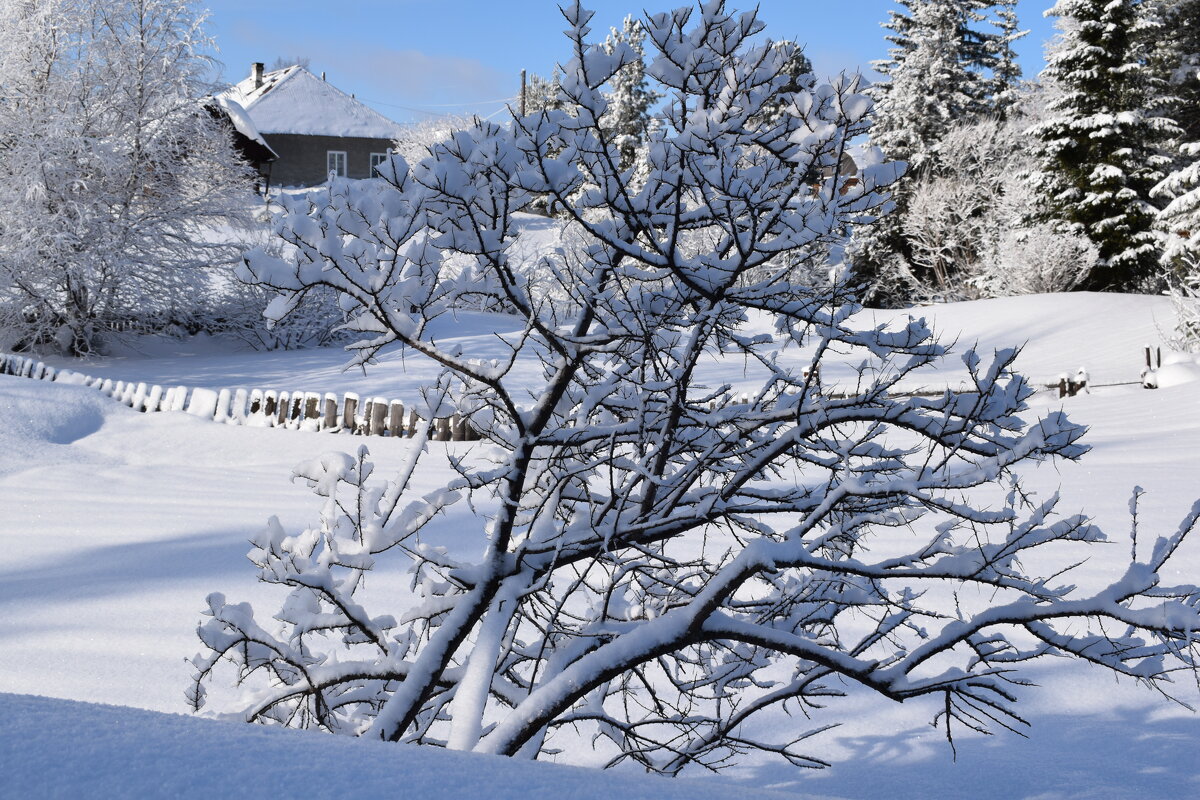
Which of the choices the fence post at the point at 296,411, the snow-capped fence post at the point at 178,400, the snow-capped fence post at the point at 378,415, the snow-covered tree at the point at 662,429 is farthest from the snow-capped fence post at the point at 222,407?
the snow-covered tree at the point at 662,429

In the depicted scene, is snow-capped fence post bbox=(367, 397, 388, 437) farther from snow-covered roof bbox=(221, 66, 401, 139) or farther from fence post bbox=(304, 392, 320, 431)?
snow-covered roof bbox=(221, 66, 401, 139)

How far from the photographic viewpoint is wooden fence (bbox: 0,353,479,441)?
9969mm

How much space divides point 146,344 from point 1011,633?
1615 cm

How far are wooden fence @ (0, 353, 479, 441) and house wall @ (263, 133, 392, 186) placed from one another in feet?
97.1

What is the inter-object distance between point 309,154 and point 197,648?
37913mm

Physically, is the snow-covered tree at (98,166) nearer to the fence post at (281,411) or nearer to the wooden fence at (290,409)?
the wooden fence at (290,409)

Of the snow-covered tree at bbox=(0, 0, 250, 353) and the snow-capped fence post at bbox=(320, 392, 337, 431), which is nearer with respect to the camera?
the snow-capped fence post at bbox=(320, 392, 337, 431)

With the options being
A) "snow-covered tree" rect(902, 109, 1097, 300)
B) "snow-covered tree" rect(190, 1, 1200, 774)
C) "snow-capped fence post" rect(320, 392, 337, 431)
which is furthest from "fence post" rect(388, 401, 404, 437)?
"snow-covered tree" rect(902, 109, 1097, 300)

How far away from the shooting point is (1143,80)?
2291 centimetres

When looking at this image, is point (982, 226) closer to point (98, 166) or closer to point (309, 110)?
point (98, 166)

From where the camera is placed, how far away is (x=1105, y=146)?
862 inches

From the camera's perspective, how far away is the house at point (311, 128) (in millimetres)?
37969

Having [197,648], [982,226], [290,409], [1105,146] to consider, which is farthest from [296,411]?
[982,226]

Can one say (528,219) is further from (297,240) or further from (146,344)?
(297,240)
